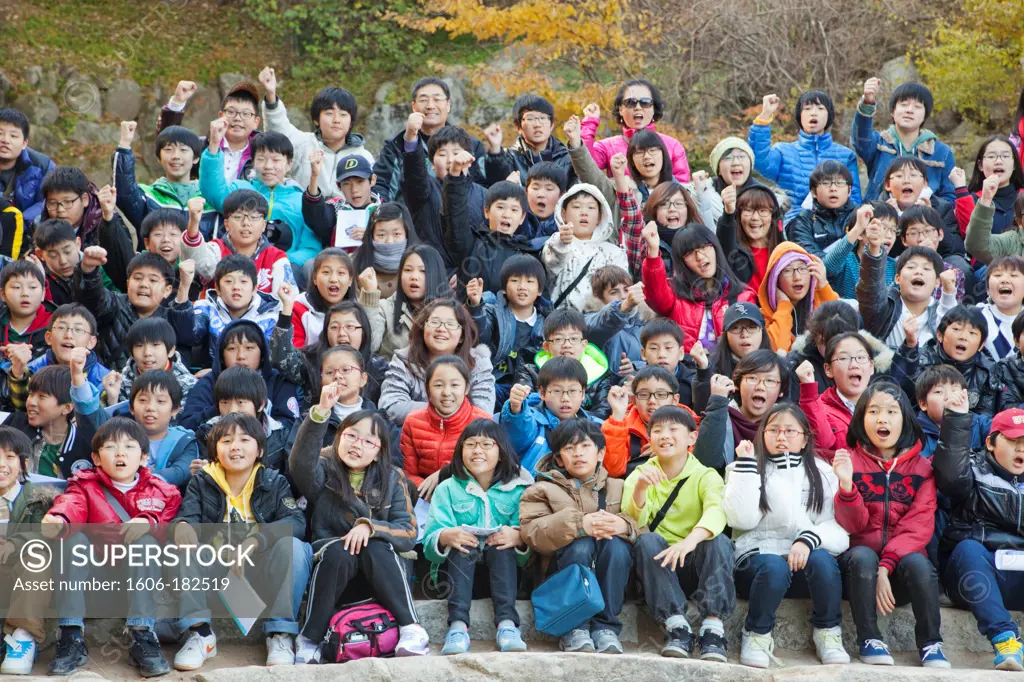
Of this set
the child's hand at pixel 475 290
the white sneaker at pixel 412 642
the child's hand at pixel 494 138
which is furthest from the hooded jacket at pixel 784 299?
the white sneaker at pixel 412 642

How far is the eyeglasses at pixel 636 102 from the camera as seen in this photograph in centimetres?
844

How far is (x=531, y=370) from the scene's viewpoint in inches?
258

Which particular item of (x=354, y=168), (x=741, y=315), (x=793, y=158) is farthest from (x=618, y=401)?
(x=793, y=158)

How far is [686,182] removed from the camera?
827 cm

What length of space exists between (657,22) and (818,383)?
703cm

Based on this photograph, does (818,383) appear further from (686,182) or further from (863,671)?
(686,182)

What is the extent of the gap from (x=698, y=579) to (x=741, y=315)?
5.37 ft

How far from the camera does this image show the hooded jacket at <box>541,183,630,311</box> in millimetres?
7227

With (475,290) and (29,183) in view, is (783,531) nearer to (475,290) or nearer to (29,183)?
(475,290)

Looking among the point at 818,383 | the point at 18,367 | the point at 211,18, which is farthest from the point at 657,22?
the point at 18,367

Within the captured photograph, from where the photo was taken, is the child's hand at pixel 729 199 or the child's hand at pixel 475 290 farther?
the child's hand at pixel 729 199

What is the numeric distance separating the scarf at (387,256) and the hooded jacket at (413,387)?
2.81ft

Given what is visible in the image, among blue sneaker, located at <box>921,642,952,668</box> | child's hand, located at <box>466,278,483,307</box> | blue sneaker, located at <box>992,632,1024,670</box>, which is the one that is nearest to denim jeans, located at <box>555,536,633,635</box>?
blue sneaker, located at <box>921,642,952,668</box>

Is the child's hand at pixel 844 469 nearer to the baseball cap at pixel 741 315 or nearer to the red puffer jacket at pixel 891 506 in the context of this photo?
the red puffer jacket at pixel 891 506
